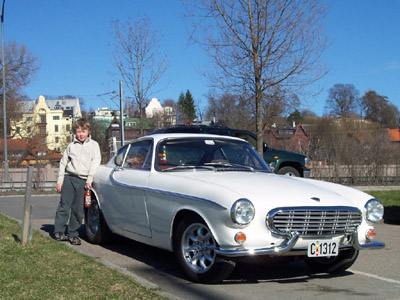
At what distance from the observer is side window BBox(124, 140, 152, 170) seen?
6747mm

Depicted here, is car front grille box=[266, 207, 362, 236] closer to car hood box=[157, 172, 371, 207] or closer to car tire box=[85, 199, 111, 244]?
car hood box=[157, 172, 371, 207]

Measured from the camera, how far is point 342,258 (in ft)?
19.5

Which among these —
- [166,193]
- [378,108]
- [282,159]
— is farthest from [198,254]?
[378,108]

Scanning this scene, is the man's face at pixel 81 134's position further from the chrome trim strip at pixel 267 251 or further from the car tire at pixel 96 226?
the chrome trim strip at pixel 267 251

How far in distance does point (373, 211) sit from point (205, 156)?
2161 millimetres

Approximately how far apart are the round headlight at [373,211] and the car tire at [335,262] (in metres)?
0.41

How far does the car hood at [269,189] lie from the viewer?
5.19 m

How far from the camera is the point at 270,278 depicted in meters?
5.83

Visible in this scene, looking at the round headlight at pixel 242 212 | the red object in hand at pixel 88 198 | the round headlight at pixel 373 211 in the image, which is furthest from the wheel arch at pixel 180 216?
the red object in hand at pixel 88 198

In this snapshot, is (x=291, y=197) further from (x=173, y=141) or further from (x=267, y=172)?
(x=173, y=141)

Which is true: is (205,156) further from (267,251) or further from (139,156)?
(267,251)

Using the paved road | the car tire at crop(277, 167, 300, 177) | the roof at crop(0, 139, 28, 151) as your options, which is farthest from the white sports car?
the roof at crop(0, 139, 28, 151)

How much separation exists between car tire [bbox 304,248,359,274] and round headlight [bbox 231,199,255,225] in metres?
1.48

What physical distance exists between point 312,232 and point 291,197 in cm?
40
